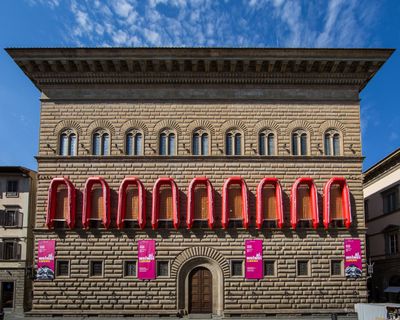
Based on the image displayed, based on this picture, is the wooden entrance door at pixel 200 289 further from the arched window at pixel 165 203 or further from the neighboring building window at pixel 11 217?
the neighboring building window at pixel 11 217

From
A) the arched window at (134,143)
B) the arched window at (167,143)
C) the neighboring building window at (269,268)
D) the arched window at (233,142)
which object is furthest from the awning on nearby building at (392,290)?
the arched window at (134,143)

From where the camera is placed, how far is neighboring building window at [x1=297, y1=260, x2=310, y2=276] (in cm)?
2612

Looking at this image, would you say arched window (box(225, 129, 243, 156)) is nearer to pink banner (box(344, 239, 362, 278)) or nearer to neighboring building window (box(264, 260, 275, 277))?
neighboring building window (box(264, 260, 275, 277))

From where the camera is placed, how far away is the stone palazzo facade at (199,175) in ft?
84.9

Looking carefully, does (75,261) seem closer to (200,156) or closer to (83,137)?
(83,137)

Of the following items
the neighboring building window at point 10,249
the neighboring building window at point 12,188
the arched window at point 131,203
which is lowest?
the neighboring building window at point 10,249

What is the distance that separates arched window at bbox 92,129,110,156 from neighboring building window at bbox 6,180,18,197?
13.0 meters

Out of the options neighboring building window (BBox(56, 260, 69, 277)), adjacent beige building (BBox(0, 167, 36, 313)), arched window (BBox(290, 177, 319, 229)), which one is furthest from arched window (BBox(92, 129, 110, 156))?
adjacent beige building (BBox(0, 167, 36, 313))

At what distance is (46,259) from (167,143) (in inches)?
345

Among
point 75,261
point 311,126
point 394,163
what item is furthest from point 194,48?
point 394,163

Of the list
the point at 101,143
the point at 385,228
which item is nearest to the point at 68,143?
the point at 101,143

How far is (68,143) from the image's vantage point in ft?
90.0

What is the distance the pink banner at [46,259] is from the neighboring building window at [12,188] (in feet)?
40.7

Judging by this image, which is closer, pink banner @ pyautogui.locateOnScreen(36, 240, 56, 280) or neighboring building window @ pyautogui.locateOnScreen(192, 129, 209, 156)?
pink banner @ pyautogui.locateOnScreen(36, 240, 56, 280)
